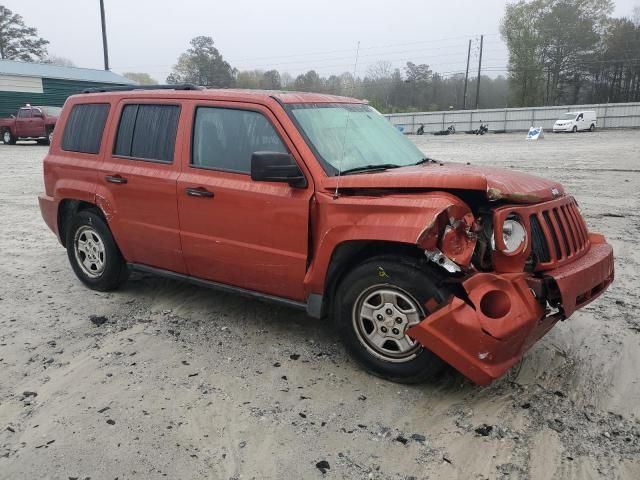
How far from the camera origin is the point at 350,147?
4.02m

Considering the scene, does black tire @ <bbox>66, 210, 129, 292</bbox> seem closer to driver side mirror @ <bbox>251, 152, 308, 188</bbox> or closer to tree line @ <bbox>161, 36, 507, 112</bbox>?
driver side mirror @ <bbox>251, 152, 308, 188</bbox>

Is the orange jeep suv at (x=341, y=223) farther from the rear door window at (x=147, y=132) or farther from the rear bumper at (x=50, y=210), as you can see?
the rear bumper at (x=50, y=210)

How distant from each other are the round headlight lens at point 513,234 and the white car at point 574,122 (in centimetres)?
4223

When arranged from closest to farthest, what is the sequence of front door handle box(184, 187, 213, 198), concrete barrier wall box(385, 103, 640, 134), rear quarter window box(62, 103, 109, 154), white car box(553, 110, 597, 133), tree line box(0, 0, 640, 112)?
front door handle box(184, 187, 213, 198), rear quarter window box(62, 103, 109, 154), white car box(553, 110, 597, 133), concrete barrier wall box(385, 103, 640, 134), tree line box(0, 0, 640, 112)

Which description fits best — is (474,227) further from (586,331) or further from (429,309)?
(586,331)

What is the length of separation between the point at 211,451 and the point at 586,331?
119 inches

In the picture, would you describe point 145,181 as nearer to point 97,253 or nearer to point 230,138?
point 230,138

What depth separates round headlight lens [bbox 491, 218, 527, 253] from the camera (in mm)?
3158

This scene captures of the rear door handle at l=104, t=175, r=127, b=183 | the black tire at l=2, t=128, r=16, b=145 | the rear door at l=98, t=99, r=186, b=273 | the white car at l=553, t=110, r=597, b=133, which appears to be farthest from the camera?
the white car at l=553, t=110, r=597, b=133

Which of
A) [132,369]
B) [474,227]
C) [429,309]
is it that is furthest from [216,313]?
[474,227]

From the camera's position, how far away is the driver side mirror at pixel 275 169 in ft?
11.7

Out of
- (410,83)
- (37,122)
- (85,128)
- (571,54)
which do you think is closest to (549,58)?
(571,54)

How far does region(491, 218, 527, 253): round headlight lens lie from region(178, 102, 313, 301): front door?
1.27 meters

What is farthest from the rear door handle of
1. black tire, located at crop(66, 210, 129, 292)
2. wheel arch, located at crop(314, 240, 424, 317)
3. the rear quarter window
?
wheel arch, located at crop(314, 240, 424, 317)
